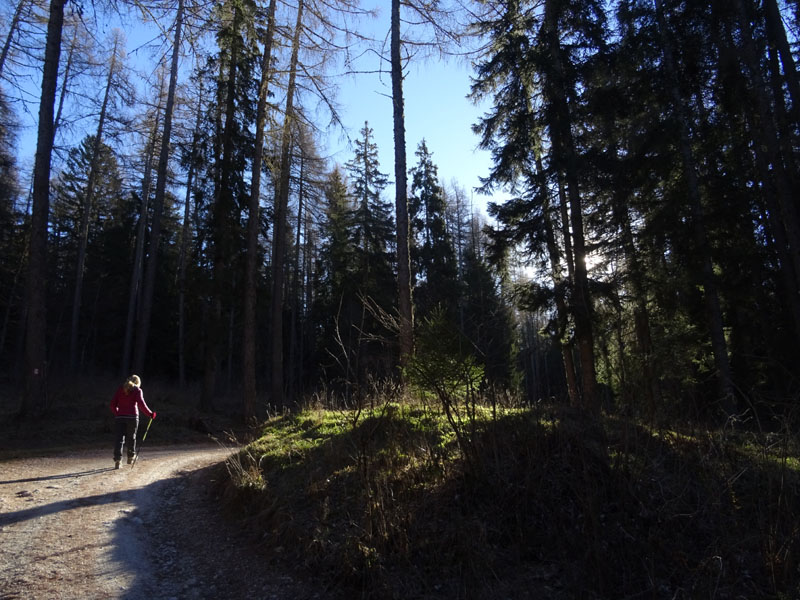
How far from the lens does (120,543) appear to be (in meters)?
4.71

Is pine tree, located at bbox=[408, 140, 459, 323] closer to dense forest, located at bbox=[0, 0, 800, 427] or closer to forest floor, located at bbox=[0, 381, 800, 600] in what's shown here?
dense forest, located at bbox=[0, 0, 800, 427]

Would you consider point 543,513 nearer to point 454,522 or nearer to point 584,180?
point 454,522

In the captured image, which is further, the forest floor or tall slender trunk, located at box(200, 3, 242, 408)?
tall slender trunk, located at box(200, 3, 242, 408)

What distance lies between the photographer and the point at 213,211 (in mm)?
17406

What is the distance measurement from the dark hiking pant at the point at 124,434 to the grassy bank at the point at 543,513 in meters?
3.85

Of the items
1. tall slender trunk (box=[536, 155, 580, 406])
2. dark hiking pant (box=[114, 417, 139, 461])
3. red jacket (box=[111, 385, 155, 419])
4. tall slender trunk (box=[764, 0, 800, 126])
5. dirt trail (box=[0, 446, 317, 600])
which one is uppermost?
tall slender trunk (box=[764, 0, 800, 126])

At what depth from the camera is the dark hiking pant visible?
8141 millimetres

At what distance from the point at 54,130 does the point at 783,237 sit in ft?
71.0

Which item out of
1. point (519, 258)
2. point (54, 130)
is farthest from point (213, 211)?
point (519, 258)

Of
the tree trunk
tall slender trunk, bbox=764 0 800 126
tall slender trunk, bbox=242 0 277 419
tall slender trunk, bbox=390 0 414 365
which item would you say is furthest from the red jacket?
tall slender trunk, bbox=764 0 800 126

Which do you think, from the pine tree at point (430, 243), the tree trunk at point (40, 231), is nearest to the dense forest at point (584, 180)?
the tree trunk at point (40, 231)

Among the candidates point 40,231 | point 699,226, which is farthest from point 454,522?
point 40,231

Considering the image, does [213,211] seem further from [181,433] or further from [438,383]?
[438,383]

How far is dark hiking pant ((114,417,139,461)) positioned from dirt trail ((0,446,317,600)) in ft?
2.16
